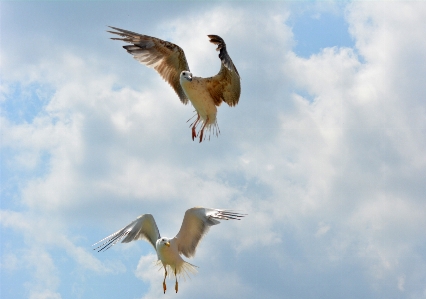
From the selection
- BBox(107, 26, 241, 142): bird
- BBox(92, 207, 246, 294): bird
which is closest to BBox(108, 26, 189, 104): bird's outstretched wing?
BBox(107, 26, 241, 142): bird

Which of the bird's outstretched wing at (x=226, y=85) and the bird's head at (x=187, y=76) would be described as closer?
the bird's outstretched wing at (x=226, y=85)

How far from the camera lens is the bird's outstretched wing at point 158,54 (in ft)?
57.6

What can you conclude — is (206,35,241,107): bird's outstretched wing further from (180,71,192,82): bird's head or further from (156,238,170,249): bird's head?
(156,238,170,249): bird's head

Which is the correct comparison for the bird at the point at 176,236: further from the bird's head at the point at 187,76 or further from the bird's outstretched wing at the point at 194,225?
the bird's head at the point at 187,76

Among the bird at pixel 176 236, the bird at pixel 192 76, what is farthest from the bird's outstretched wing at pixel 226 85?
the bird at pixel 176 236

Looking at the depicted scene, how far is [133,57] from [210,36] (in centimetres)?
335

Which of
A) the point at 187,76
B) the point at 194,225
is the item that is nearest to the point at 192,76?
the point at 187,76

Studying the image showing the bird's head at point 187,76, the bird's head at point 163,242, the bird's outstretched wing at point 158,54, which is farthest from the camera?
the bird's outstretched wing at point 158,54

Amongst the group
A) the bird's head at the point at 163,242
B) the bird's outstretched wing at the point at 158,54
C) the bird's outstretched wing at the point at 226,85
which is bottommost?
the bird's head at the point at 163,242

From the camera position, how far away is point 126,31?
17.5 meters

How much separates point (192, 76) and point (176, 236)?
4.19 meters

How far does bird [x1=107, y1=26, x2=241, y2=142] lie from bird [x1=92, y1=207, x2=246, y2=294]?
2479mm

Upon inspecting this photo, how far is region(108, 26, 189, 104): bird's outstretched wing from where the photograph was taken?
57.6 feet

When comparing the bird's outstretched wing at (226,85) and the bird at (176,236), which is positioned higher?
the bird's outstretched wing at (226,85)
